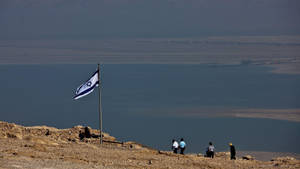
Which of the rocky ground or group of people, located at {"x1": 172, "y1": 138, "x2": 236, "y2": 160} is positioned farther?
group of people, located at {"x1": 172, "y1": 138, "x2": 236, "y2": 160}

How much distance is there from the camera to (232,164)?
32.2 m

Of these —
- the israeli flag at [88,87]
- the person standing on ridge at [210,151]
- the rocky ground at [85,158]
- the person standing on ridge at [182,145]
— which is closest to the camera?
the rocky ground at [85,158]

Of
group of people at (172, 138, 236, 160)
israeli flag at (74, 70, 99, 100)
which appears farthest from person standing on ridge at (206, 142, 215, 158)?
israeli flag at (74, 70, 99, 100)

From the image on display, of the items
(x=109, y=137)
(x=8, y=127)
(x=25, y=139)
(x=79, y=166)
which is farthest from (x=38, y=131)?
(x=79, y=166)

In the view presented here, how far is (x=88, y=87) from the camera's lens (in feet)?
122

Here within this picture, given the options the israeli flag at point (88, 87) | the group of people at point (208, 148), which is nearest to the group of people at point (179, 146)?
the group of people at point (208, 148)

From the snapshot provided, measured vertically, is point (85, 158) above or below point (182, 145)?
below

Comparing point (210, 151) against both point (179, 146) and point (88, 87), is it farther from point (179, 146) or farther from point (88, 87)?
point (88, 87)

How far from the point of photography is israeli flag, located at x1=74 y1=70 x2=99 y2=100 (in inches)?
1460

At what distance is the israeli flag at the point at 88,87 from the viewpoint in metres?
37.1

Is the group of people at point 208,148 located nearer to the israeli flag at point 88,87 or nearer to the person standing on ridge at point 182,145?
the person standing on ridge at point 182,145

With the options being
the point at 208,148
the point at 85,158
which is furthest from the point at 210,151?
the point at 85,158

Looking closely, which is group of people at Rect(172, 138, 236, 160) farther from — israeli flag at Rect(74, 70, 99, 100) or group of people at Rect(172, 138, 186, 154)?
israeli flag at Rect(74, 70, 99, 100)

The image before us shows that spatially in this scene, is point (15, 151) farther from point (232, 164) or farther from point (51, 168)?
point (232, 164)
